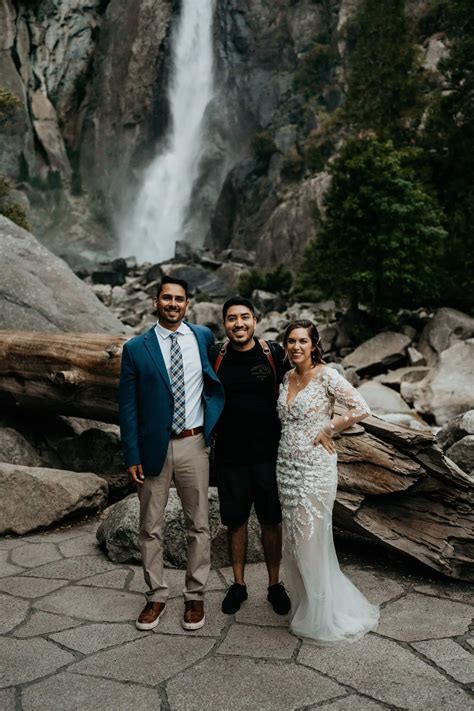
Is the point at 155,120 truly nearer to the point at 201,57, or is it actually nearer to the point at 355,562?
the point at 201,57

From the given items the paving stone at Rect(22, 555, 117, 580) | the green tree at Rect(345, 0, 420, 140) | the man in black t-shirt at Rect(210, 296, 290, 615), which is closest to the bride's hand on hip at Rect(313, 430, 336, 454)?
the man in black t-shirt at Rect(210, 296, 290, 615)

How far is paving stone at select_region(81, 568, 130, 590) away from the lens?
391 centimetres

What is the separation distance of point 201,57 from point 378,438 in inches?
1954

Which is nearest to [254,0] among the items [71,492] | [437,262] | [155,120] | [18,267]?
[155,120]

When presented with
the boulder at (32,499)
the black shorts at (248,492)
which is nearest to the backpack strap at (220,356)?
the black shorts at (248,492)

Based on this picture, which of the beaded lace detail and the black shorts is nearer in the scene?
the beaded lace detail

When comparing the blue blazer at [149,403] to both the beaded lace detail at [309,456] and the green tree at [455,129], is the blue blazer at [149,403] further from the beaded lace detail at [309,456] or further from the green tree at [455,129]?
the green tree at [455,129]

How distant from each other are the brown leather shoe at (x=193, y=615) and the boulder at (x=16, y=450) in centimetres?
313

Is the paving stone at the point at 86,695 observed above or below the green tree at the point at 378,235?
below

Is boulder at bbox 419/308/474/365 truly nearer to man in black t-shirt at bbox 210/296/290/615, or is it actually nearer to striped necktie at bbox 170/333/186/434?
man in black t-shirt at bbox 210/296/290/615

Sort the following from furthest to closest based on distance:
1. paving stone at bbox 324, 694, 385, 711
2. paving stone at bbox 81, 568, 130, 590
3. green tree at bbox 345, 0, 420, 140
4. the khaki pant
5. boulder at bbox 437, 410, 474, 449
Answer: green tree at bbox 345, 0, 420, 140, boulder at bbox 437, 410, 474, 449, paving stone at bbox 81, 568, 130, 590, the khaki pant, paving stone at bbox 324, 694, 385, 711

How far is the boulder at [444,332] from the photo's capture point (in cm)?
1306

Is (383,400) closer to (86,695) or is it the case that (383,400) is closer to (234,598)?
(234,598)

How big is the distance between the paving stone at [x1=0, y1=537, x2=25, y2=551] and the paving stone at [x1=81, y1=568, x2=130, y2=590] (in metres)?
0.96
